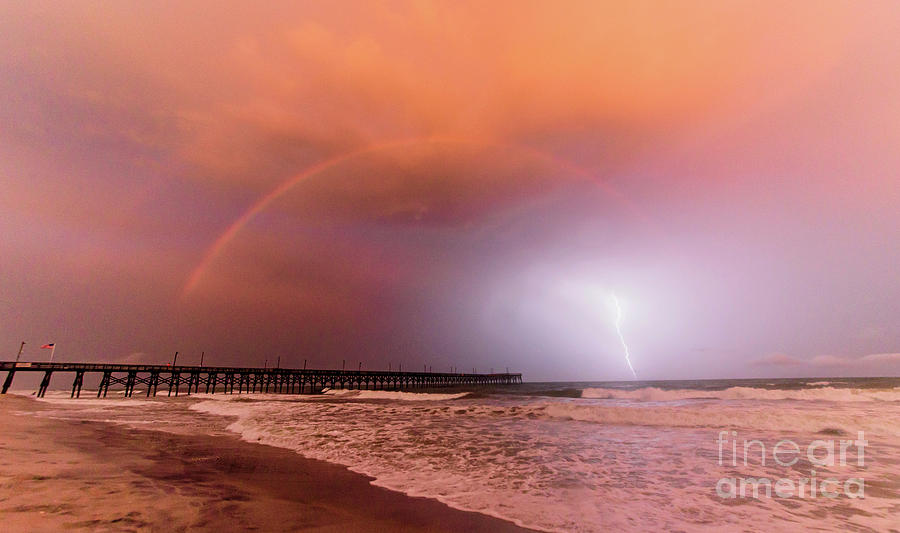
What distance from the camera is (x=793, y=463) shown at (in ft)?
31.7

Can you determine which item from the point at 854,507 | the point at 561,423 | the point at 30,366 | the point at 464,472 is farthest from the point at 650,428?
the point at 30,366

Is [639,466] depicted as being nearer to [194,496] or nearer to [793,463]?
[793,463]

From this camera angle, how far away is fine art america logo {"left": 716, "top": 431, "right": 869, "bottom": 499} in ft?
23.6

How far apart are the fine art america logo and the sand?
5.52 meters

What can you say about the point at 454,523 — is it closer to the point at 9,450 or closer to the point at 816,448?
the point at 9,450

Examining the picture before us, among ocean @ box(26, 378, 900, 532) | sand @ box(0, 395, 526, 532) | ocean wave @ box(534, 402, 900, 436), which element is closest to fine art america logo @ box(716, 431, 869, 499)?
ocean @ box(26, 378, 900, 532)

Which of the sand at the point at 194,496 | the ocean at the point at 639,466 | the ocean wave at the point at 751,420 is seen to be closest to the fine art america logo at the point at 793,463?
the ocean at the point at 639,466

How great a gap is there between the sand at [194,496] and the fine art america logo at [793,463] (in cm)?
552

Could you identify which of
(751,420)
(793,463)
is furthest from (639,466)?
(751,420)

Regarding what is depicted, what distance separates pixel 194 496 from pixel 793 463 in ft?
44.4

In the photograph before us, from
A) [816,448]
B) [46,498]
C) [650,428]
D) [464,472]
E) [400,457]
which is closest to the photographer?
[46,498]

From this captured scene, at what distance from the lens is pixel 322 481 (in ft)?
25.7

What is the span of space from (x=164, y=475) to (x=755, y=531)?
402 inches

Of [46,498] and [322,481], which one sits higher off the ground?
[46,498]
